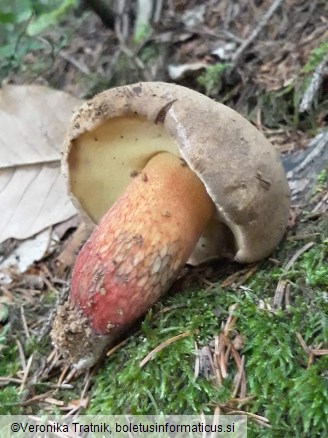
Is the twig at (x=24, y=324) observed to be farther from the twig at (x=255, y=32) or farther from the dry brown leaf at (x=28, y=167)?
the twig at (x=255, y=32)

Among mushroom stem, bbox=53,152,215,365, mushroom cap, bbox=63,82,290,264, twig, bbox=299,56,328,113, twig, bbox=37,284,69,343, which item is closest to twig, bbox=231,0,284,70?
twig, bbox=299,56,328,113

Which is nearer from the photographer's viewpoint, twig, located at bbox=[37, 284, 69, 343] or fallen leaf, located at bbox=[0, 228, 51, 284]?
twig, located at bbox=[37, 284, 69, 343]

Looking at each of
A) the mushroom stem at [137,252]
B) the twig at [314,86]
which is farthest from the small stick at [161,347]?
the twig at [314,86]

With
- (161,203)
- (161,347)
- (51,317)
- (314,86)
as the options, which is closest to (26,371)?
(51,317)

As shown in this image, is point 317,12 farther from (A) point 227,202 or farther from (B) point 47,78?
(A) point 227,202

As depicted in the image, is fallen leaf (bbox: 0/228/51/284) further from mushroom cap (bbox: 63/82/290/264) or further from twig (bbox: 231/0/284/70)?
twig (bbox: 231/0/284/70)

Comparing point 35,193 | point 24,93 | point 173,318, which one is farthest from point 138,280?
point 24,93

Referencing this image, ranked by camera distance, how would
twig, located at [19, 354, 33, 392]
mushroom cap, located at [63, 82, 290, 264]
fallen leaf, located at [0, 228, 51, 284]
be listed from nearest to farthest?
mushroom cap, located at [63, 82, 290, 264], twig, located at [19, 354, 33, 392], fallen leaf, located at [0, 228, 51, 284]

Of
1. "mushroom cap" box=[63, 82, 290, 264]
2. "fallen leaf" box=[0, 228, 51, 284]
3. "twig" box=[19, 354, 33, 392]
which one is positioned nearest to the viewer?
"mushroom cap" box=[63, 82, 290, 264]
